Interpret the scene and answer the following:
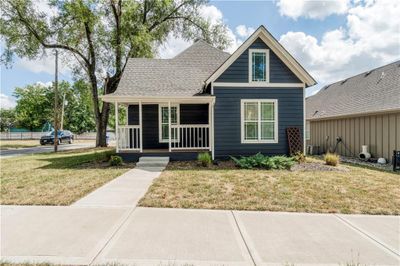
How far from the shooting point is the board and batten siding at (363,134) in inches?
435

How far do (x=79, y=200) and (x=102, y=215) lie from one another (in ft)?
4.05

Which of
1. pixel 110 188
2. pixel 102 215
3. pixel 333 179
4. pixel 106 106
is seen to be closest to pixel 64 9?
pixel 106 106

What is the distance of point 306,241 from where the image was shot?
11.4 ft

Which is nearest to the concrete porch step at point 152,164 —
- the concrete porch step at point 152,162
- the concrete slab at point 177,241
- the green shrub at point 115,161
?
the concrete porch step at point 152,162

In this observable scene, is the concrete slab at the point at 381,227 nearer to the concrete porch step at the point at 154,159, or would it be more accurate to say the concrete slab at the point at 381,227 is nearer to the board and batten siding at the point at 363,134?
the concrete porch step at the point at 154,159

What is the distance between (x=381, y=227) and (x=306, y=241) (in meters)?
1.60

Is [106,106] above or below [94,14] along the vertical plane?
below

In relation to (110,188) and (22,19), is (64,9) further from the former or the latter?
(110,188)

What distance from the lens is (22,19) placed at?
18.5m

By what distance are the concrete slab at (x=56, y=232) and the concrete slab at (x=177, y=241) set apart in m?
0.26

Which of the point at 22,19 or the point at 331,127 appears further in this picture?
the point at 22,19

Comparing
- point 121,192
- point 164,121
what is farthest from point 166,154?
point 121,192

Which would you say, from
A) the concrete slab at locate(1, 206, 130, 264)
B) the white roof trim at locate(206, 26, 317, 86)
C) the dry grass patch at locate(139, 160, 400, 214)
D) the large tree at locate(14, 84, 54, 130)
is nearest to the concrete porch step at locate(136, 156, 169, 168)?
the dry grass patch at locate(139, 160, 400, 214)

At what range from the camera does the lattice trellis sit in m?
10.8
